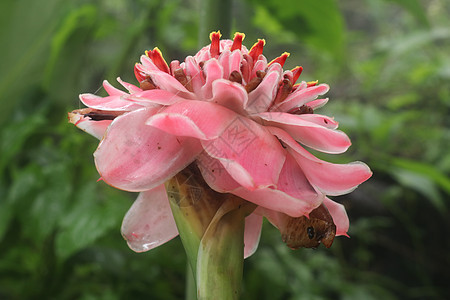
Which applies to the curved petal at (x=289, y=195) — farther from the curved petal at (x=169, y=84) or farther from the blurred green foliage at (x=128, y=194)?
the blurred green foliage at (x=128, y=194)

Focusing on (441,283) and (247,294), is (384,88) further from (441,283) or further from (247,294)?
(247,294)

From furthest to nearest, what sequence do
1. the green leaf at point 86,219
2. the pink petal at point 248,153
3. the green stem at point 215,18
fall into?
the green leaf at point 86,219, the green stem at point 215,18, the pink petal at point 248,153

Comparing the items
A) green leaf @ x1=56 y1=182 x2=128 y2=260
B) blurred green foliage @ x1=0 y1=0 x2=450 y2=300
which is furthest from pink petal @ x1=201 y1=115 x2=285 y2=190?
green leaf @ x1=56 y1=182 x2=128 y2=260

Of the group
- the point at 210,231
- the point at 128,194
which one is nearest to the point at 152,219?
the point at 210,231

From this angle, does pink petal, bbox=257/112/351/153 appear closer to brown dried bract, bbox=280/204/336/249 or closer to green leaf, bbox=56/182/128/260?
brown dried bract, bbox=280/204/336/249

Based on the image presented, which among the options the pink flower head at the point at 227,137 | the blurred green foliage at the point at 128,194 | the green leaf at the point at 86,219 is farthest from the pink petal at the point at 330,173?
the green leaf at the point at 86,219

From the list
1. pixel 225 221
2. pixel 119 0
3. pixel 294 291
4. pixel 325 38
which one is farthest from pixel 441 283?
pixel 119 0
